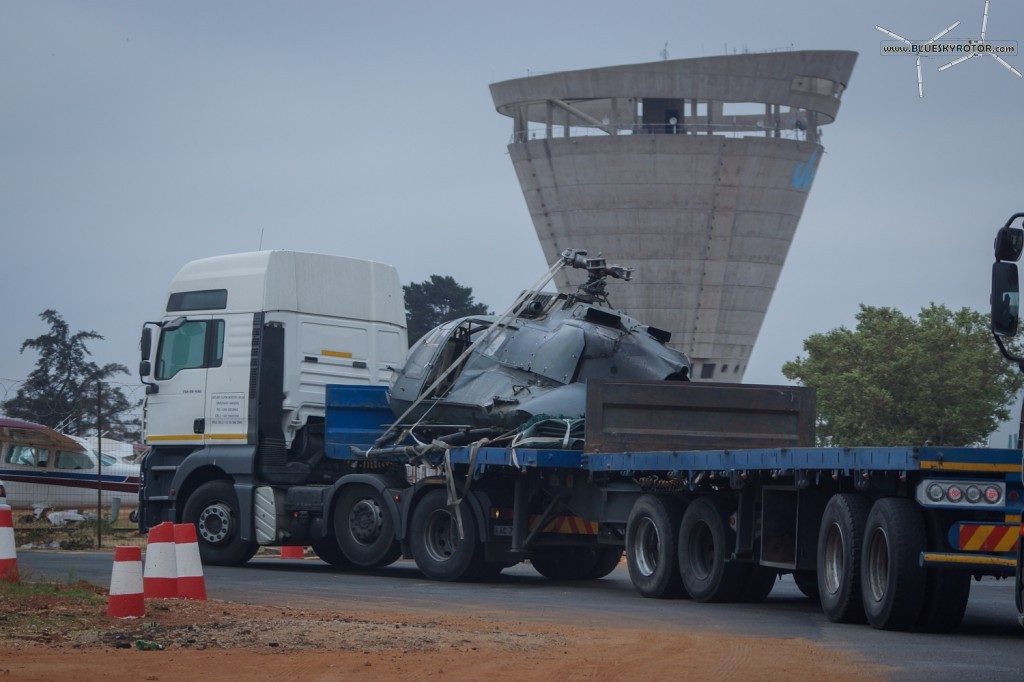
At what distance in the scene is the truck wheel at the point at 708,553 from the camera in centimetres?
1577

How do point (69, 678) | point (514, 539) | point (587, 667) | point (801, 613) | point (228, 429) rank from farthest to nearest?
point (228, 429) < point (514, 539) < point (801, 613) < point (587, 667) < point (69, 678)

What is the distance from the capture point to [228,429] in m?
22.0

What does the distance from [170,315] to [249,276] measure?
5.29 feet

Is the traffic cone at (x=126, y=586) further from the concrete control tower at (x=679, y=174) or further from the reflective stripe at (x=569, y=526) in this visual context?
the concrete control tower at (x=679, y=174)

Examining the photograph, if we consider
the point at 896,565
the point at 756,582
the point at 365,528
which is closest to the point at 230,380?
the point at 365,528

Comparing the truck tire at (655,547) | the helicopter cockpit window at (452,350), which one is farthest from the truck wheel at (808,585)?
the helicopter cockpit window at (452,350)

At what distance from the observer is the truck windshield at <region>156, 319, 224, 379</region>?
22.1 metres

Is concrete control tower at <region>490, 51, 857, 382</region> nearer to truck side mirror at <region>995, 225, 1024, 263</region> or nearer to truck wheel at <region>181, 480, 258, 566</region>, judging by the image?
truck wheel at <region>181, 480, 258, 566</region>

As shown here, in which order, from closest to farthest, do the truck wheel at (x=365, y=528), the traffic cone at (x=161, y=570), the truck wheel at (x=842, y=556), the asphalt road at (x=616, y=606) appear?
the asphalt road at (x=616, y=606) → the truck wheel at (x=842, y=556) → the traffic cone at (x=161, y=570) → the truck wheel at (x=365, y=528)

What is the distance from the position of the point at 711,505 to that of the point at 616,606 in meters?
1.41

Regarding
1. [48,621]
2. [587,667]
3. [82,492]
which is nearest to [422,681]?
[587,667]

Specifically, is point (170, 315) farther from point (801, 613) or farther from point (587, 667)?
point (587, 667)

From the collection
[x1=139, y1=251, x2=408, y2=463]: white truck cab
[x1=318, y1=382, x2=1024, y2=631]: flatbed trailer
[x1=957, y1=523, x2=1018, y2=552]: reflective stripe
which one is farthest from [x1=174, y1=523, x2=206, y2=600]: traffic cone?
[x1=139, y1=251, x2=408, y2=463]: white truck cab

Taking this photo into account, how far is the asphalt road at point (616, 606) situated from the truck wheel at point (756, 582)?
17 centimetres
